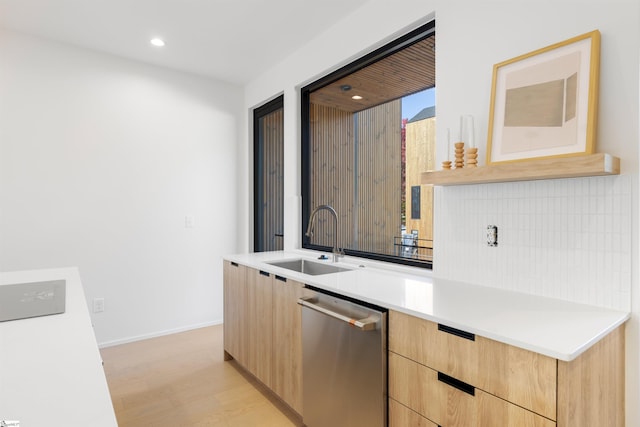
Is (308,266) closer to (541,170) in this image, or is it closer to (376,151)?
(376,151)

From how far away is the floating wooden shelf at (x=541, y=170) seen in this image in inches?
47.2

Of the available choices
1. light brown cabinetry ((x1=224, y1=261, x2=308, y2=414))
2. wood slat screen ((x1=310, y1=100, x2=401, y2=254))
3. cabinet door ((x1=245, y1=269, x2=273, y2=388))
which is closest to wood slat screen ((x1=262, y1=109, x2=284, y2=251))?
wood slat screen ((x1=310, y1=100, x2=401, y2=254))

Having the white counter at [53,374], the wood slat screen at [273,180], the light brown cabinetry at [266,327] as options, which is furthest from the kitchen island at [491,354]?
the wood slat screen at [273,180]

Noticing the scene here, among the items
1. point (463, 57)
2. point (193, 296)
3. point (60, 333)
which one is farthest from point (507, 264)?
point (193, 296)

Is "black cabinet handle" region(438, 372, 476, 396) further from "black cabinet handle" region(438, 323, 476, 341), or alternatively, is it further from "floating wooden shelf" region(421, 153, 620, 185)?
"floating wooden shelf" region(421, 153, 620, 185)

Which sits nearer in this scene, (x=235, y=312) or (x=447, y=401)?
(x=447, y=401)

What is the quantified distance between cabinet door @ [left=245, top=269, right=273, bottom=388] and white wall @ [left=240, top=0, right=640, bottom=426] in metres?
1.04

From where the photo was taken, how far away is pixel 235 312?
8.72 ft

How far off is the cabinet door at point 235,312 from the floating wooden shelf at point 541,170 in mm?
1592

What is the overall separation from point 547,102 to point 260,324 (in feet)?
6.40

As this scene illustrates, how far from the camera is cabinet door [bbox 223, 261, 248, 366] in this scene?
8.31 ft

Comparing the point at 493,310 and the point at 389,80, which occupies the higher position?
the point at 389,80

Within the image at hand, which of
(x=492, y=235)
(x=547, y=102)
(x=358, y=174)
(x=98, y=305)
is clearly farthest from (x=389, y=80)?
(x=98, y=305)

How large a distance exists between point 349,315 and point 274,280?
707mm
